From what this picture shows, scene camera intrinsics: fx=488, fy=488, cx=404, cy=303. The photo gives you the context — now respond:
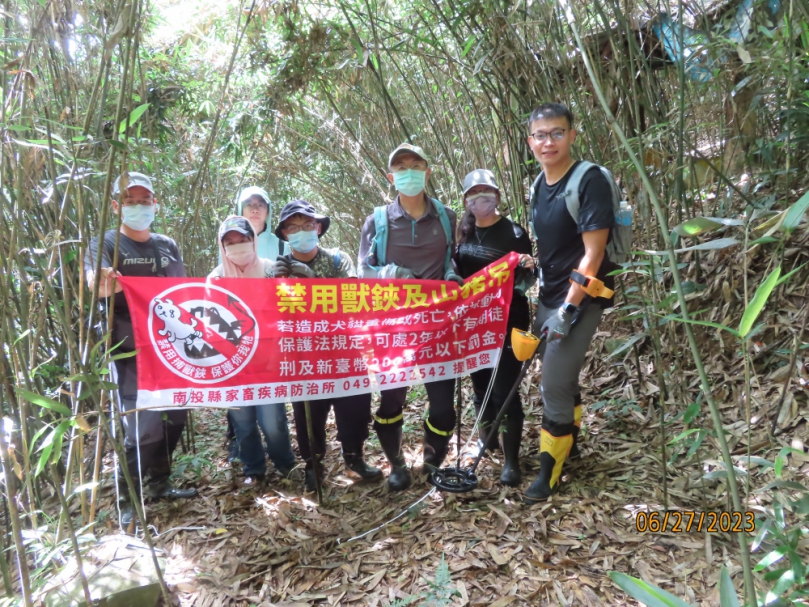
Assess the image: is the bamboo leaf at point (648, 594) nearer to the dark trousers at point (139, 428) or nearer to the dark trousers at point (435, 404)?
the dark trousers at point (435, 404)

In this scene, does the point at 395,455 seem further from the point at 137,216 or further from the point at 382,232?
the point at 137,216

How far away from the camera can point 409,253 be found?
108 inches

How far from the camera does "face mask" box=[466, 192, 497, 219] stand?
2.62 meters

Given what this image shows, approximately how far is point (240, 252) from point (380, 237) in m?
0.79

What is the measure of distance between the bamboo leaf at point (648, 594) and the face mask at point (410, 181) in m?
2.10

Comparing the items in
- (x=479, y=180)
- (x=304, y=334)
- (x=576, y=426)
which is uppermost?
(x=479, y=180)

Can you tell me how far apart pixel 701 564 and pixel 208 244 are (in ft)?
24.6

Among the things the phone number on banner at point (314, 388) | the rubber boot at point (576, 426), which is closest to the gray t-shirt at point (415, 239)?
the phone number on banner at point (314, 388)

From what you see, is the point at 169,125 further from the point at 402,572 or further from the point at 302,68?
the point at 402,572

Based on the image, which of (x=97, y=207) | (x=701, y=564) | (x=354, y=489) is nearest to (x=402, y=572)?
(x=354, y=489)

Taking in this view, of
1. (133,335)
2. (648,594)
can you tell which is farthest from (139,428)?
(648,594)

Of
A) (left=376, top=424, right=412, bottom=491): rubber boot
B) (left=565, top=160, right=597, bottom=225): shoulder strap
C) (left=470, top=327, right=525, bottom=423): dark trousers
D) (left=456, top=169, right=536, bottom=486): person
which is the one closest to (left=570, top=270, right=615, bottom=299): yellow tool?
(left=565, top=160, right=597, bottom=225): shoulder strap

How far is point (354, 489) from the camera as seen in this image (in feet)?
9.38

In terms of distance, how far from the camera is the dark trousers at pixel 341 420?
2.74m
